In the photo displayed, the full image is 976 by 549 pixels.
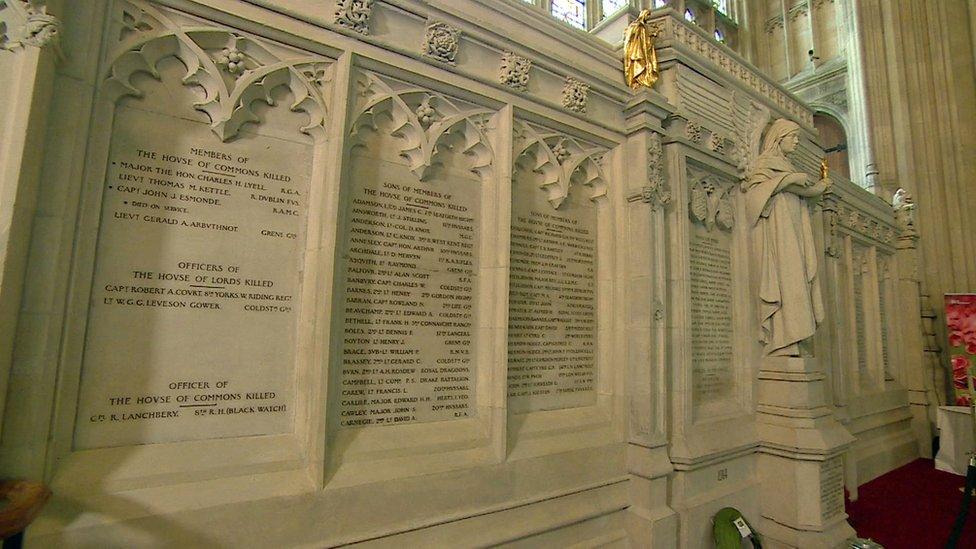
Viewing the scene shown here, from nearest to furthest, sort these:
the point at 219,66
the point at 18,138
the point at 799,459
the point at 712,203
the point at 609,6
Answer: the point at 18,138 → the point at 219,66 → the point at 799,459 → the point at 712,203 → the point at 609,6

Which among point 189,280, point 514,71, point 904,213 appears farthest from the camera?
point 904,213

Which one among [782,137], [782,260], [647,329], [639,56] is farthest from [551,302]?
[782,137]

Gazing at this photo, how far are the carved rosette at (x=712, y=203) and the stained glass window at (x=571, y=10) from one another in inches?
307

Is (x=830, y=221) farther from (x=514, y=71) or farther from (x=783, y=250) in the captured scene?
(x=514, y=71)

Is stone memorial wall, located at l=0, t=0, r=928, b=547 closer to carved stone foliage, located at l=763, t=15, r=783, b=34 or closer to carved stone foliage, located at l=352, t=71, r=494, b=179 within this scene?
carved stone foliage, located at l=352, t=71, r=494, b=179

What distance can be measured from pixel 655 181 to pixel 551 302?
1.34m

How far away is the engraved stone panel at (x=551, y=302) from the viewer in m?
3.11

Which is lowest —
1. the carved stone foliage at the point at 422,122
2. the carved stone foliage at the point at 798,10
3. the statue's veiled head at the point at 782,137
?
the carved stone foliage at the point at 422,122

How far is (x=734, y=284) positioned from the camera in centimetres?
436

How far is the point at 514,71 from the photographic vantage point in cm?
315

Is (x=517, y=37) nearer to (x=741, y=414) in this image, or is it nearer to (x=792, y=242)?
(x=792, y=242)

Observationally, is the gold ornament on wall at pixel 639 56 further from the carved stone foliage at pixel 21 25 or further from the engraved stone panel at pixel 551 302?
the carved stone foliage at pixel 21 25

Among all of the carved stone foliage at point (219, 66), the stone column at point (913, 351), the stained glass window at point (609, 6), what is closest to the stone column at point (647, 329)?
the carved stone foliage at point (219, 66)

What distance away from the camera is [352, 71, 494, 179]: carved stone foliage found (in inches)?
104
